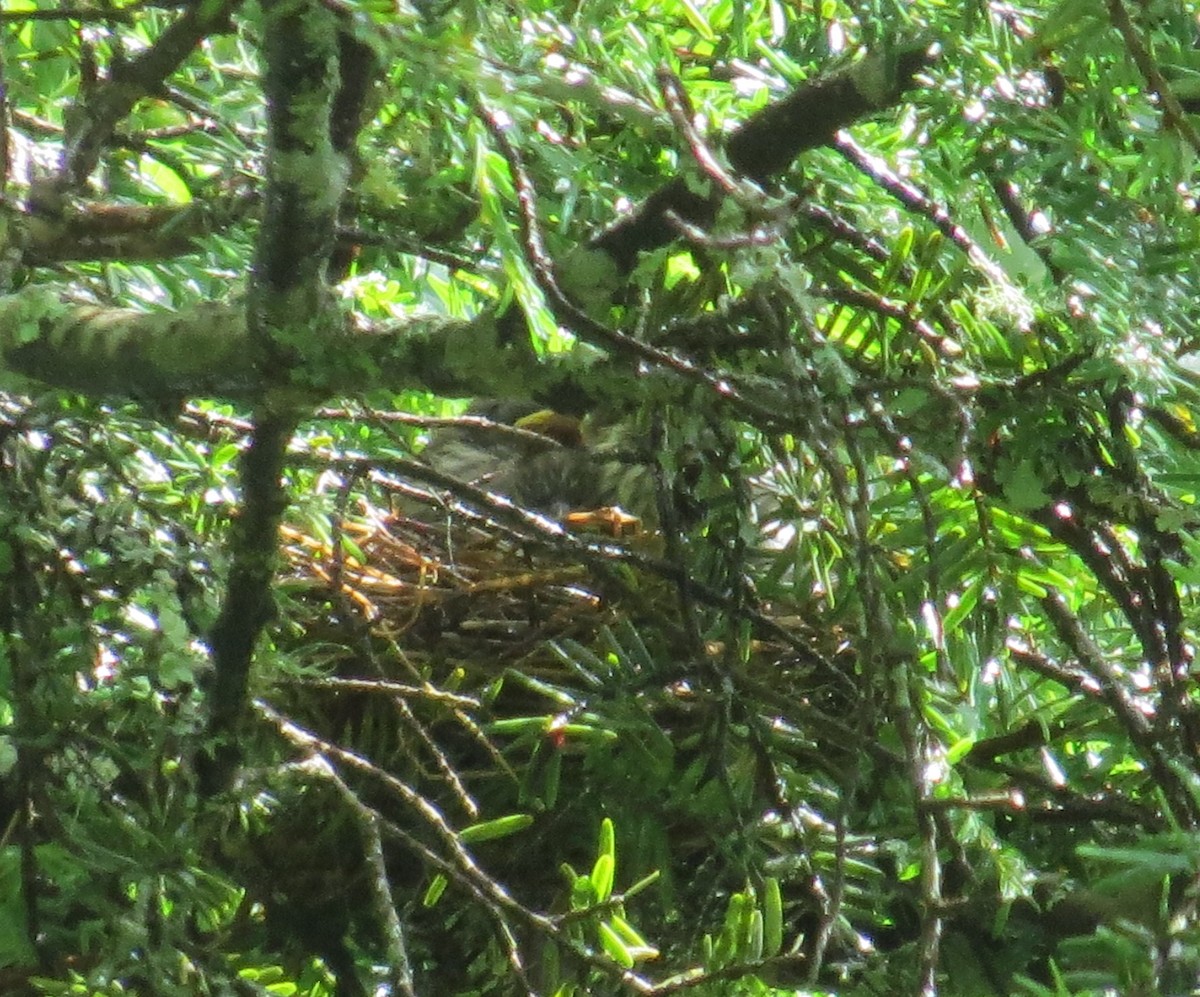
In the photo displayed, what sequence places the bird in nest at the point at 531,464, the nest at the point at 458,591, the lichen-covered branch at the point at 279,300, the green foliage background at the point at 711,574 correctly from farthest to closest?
the bird in nest at the point at 531,464 < the nest at the point at 458,591 < the green foliage background at the point at 711,574 < the lichen-covered branch at the point at 279,300

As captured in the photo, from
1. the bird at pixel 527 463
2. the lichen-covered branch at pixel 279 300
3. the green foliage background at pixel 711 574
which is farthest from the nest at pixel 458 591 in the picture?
the bird at pixel 527 463

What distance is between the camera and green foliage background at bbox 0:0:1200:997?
0.70 m

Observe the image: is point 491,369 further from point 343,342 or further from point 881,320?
point 881,320

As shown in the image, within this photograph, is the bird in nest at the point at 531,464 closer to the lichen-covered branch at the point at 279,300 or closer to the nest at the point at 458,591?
the nest at the point at 458,591

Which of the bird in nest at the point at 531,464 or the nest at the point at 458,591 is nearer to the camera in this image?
the nest at the point at 458,591

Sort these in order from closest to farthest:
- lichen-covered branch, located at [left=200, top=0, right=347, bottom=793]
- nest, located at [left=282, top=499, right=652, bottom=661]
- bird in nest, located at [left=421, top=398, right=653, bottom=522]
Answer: lichen-covered branch, located at [left=200, top=0, right=347, bottom=793], nest, located at [left=282, top=499, right=652, bottom=661], bird in nest, located at [left=421, top=398, right=653, bottom=522]

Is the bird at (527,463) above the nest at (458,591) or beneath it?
above

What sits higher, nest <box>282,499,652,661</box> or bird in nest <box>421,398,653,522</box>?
bird in nest <box>421,398,653,522</box>

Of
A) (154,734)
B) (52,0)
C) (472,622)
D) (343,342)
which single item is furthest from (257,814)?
(52,0)

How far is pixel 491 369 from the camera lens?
2.31 feet

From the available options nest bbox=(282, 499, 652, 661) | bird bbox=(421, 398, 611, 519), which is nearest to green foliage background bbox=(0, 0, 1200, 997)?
nest bbox=(282, 499, 652, 661)

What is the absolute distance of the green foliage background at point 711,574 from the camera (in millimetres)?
702

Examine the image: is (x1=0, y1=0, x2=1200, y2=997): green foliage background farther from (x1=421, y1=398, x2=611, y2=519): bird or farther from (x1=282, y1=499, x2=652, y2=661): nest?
(x1=421, y1=398, x2=611, y2=519): bird

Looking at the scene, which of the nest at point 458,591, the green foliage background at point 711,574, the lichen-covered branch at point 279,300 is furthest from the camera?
the nest at point 458,591
